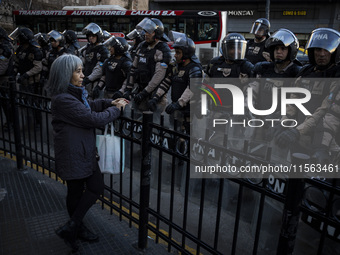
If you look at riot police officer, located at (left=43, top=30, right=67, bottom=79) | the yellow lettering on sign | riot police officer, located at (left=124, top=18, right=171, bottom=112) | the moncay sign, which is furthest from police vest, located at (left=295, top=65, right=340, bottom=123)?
the yellow lettering on sign

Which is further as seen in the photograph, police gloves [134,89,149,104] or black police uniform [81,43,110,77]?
black police uniform [81,43,110,77]

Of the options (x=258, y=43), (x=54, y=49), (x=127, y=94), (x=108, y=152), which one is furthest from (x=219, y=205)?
(x=54, y=49)

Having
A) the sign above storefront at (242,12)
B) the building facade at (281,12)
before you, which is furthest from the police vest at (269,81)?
the sign above storefront at (242,12)

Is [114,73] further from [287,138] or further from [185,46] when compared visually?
[287,138]

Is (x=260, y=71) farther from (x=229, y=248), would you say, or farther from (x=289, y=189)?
(x=289, y=189)

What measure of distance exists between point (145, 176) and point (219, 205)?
2.50 ft

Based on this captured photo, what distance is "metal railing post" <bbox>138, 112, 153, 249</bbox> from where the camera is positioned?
96.8 inches

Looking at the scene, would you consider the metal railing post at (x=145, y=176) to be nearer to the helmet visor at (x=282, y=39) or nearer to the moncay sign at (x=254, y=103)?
the moncay sign at (x=254, y=103)

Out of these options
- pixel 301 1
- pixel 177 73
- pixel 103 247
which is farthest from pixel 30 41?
pixel 301 1

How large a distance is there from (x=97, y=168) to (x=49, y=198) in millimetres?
1294

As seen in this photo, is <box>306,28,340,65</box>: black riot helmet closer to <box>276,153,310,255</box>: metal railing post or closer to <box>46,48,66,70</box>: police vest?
<box>276,153,310,255</box>: metal railing post

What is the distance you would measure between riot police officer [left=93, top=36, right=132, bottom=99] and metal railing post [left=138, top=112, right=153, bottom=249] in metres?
3.45

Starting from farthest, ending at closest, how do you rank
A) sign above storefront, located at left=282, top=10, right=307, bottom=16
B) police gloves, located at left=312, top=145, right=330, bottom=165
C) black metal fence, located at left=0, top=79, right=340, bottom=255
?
sign above storefront, located at left=282, top=10, right=307, bottom=16
police gloves, located at left=312, top=145, right=330, bottom=165
black metal fence, located at left=0, top=79, right=340, bottom=255

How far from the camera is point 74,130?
2.38 meters
